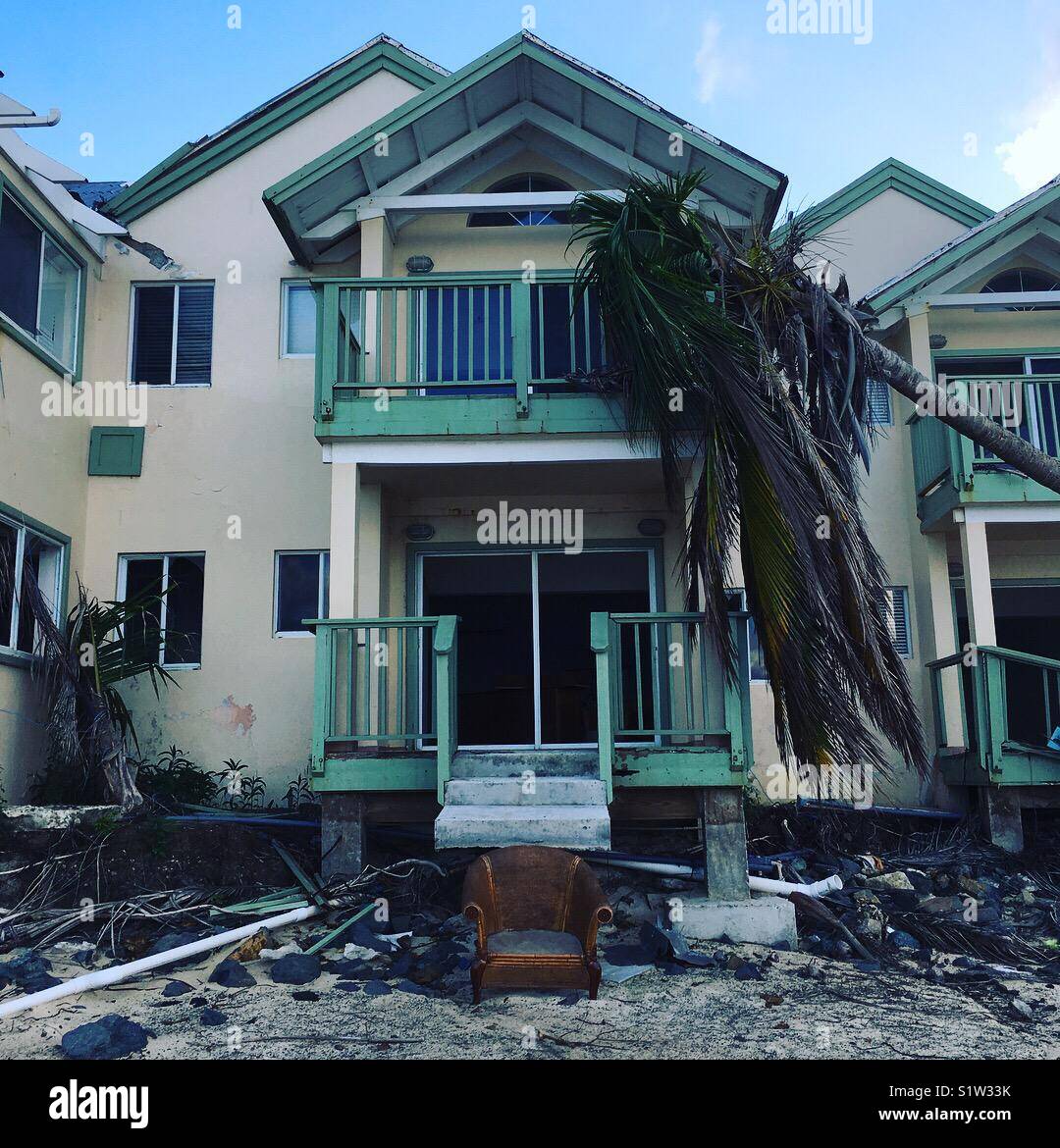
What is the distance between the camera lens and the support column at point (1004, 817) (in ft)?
31.6

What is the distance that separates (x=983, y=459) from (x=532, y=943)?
7137mm

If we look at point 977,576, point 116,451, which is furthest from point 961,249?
point 116,451

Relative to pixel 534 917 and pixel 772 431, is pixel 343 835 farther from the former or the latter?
pixel 772 431

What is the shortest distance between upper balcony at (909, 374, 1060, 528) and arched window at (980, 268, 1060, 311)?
1.79 m

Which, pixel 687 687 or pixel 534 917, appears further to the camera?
pixel 687 687

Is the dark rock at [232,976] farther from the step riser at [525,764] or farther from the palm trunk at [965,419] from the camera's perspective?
the palm trunk at [965,419]

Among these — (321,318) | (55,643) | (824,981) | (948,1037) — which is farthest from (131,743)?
(948,1037)

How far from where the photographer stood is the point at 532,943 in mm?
6461

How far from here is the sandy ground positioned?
5.38 metres

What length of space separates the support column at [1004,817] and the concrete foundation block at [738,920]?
3084 millimetres

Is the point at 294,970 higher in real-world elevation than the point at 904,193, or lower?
lower

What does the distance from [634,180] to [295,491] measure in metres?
4.72

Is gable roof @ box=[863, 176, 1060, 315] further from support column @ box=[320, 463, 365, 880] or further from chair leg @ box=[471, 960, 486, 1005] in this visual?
chair leg @ box=[471, 960, 486, 1005]
